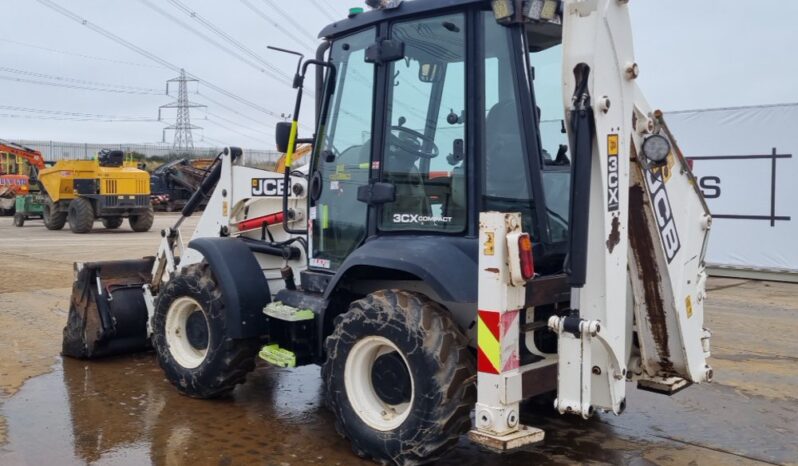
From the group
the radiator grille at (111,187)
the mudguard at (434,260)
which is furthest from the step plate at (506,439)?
the radiator grille at (111,187)

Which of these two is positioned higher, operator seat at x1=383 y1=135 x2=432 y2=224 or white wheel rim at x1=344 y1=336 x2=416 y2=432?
operator seat at x1=383 y1=135 x2=432 y2=224

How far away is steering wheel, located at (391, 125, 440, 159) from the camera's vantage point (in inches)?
163

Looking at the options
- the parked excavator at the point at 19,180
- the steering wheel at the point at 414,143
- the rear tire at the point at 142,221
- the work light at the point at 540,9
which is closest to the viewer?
the work light at the point at 540,9

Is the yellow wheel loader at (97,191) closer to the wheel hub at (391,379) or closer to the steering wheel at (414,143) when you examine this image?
the steering wheel at (414,143)

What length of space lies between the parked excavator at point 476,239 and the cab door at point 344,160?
2 centimetres

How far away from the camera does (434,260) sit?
150 inches

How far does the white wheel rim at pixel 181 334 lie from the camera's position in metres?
5.36

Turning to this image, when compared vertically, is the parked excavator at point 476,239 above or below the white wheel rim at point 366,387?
above

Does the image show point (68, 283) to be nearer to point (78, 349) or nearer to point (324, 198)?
point (78, 349)

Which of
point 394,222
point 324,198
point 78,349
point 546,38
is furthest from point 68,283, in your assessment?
point 546,38

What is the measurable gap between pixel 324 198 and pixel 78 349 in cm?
306

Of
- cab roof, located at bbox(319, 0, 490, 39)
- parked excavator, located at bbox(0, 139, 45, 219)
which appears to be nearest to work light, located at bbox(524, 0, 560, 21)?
cab roof, located at bbox(319, 0, 490, 39)

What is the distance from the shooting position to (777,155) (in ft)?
40.3

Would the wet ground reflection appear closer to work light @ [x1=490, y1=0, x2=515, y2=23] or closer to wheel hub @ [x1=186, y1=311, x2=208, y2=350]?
wheel hub @ [x1=186, y1=311, x2=208, y2=350]
